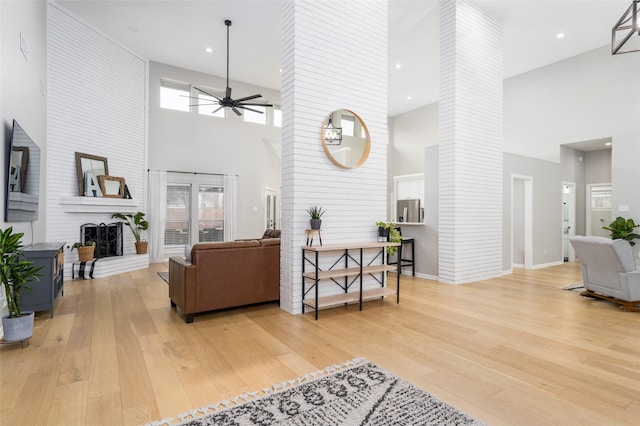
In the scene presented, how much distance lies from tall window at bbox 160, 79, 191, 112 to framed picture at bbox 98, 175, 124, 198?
2.40 metres

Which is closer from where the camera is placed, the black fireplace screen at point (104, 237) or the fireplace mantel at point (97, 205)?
the fireplace mantel at point (97, 205)

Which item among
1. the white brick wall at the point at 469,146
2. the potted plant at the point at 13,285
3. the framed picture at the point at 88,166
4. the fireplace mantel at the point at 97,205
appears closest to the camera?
the potted plant at the point at 13,285

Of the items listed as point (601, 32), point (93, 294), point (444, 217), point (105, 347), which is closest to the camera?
point (105, 347)

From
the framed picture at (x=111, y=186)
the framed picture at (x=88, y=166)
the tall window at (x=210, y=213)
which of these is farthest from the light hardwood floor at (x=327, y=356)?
the tall window at (x=210, y=213)

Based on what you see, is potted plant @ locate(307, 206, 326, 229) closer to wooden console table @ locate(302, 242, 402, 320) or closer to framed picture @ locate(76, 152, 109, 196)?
wooden console table @ locate(302, 242, 402, 320)

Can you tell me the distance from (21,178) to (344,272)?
395 cm

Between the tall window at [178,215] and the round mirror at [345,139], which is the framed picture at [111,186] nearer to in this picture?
the tall window at [178,215]

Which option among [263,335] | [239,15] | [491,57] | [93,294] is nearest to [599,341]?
[263,335]

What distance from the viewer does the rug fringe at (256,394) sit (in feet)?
5.92

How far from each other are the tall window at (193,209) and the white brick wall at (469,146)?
596cm

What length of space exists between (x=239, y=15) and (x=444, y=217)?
539 cm

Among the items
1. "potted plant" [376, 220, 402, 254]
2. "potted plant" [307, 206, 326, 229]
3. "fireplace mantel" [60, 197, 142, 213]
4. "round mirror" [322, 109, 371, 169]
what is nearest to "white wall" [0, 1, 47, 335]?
"fireplace mantel" [60, 197, 142, 213]

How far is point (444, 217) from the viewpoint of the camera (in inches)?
224

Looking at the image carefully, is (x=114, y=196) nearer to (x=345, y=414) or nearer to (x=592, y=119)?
(x=345, y=414)
